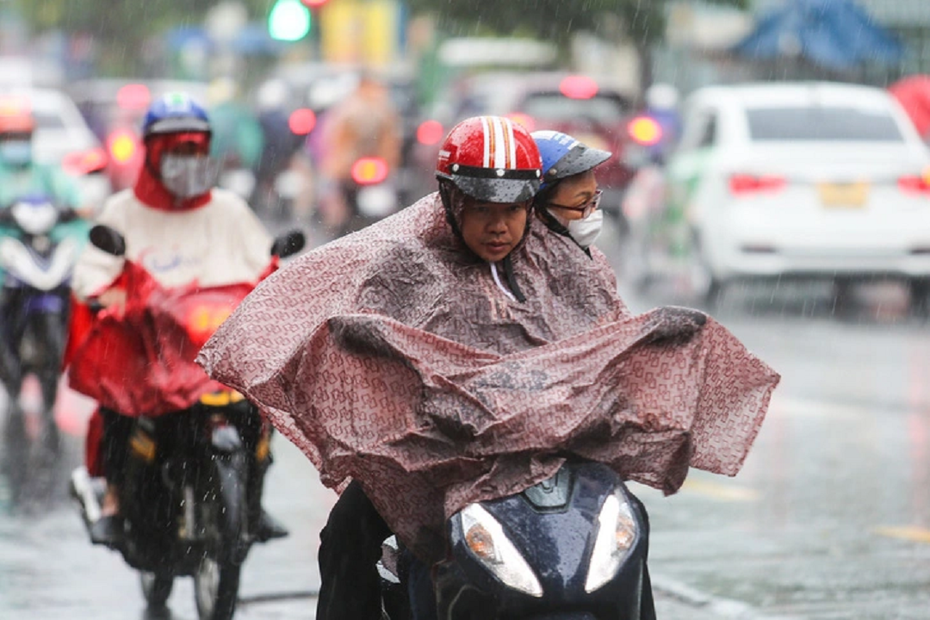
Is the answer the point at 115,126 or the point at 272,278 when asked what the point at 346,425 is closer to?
the point at 272,278

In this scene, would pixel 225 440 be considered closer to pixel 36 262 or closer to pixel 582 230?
pixel 582 230

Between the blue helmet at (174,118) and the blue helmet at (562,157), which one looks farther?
the blue helmet at (174,118)

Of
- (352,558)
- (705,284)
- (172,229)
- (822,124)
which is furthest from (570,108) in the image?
(352,558)

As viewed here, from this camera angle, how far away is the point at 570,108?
24.5 metres

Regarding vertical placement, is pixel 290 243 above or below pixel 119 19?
above

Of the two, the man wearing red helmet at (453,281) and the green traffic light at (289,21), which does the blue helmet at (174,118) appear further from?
the green traffic light at (289,21)

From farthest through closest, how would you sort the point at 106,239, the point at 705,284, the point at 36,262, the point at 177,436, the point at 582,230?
the point at 705,284
the point at 36,262
the point at 177,436
the point at 106,239
the point at 582,230

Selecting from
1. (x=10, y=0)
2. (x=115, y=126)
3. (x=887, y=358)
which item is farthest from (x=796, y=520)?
(x=10, y=0)

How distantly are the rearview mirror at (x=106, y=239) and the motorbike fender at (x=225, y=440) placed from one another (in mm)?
671

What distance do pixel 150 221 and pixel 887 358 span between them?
8340 mm

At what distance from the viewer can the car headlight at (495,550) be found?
4.09 m

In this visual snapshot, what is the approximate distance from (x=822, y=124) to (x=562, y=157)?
13.2 metres

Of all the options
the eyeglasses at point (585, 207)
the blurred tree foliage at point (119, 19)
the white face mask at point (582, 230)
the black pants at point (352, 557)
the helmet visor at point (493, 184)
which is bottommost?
the blurred tree foliage at point (119, 19)


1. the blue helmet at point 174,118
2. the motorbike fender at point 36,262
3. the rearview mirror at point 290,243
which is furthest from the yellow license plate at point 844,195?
the rearview mirror at point 290,243
